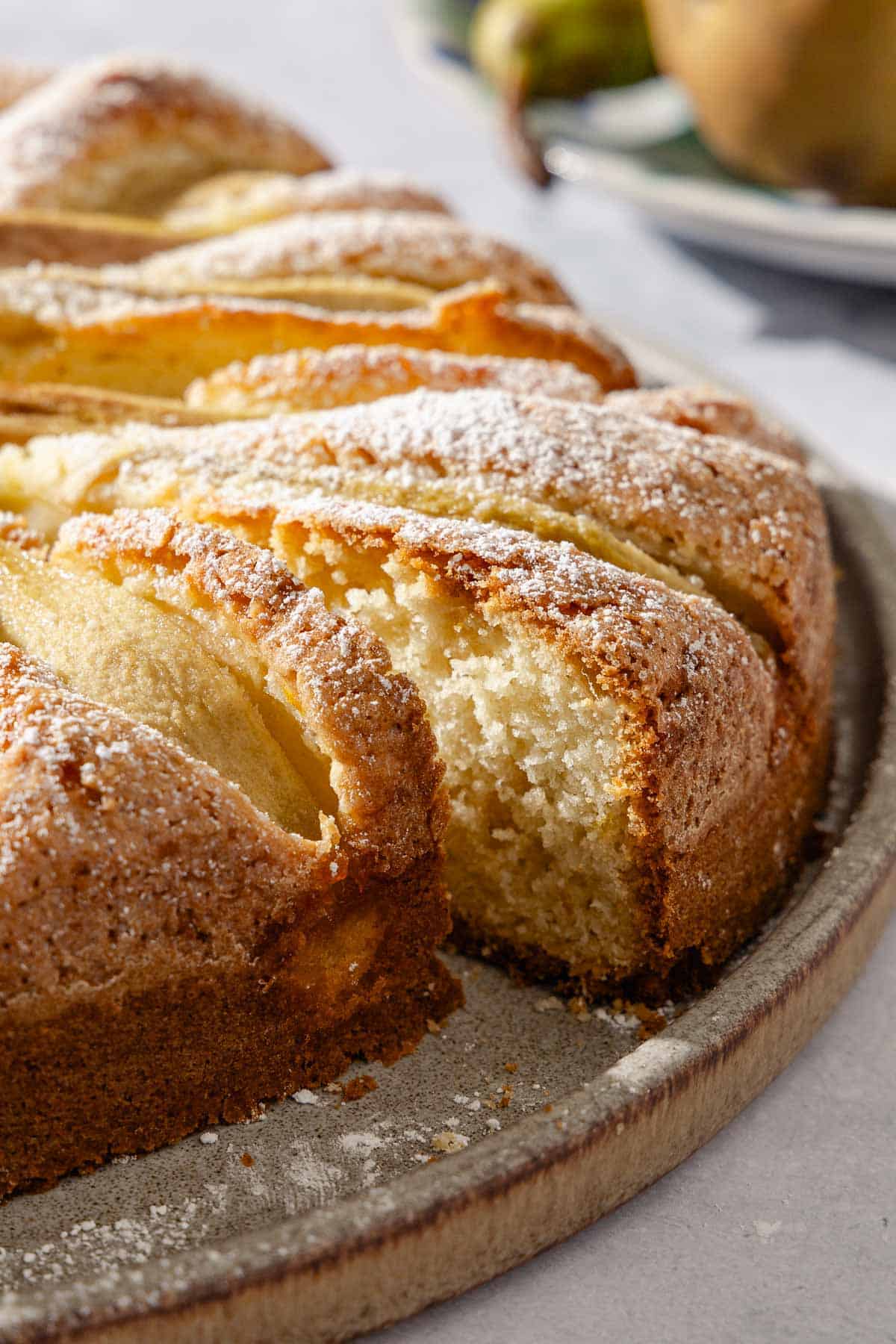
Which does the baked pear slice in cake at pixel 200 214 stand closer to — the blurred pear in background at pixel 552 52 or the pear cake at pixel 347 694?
the pear cake at pixel 347 694

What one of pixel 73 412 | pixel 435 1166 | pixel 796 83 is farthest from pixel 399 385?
pixel 796 83

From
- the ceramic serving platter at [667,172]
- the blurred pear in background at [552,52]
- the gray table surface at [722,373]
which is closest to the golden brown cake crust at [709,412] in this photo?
the gray table surface at [722,373]

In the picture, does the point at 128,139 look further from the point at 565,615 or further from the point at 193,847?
the point at 193,847

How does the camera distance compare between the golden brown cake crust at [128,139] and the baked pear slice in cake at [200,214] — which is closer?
the baked pear slice in cake at [200,214]

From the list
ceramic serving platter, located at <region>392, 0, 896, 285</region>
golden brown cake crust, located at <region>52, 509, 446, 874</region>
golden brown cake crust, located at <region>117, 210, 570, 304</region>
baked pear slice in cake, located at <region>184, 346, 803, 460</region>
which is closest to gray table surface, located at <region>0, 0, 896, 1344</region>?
ceramic serving platter, located at <region>392, 0, 896, 285</region>

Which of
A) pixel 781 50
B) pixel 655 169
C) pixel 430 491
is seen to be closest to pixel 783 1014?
pixel 430 491

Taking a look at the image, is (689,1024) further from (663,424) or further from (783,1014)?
(663,424)
